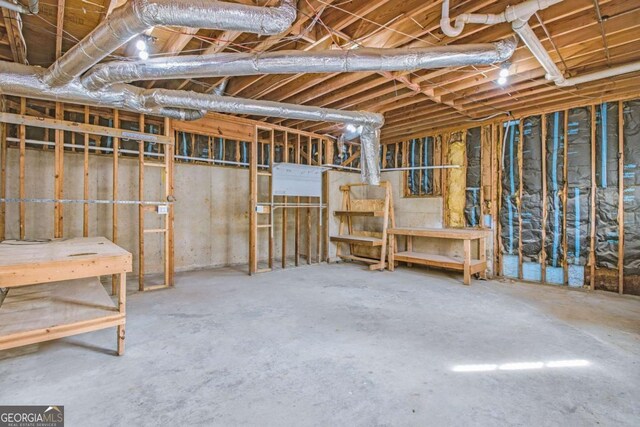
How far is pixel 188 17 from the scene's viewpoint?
7.19 ft

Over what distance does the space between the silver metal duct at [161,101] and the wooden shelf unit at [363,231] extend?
1.15 meters

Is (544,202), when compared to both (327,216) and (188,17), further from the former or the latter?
(188,17)

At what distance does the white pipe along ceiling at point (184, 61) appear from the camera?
7.18 ft

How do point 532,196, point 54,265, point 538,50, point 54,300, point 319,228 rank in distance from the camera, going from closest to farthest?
point 54,265
point 54,300
point 538,50
point 532,196
point 319,228

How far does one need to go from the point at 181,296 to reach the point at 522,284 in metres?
5.15

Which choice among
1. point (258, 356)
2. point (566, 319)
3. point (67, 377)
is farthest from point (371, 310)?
point (67, 377)

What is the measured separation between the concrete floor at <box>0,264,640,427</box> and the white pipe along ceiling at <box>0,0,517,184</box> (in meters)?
2.46

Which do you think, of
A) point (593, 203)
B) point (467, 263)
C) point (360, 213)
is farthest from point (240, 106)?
point (593, 203)

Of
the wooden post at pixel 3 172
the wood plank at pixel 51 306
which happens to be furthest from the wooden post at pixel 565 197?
the wooden post at pixel 3 172

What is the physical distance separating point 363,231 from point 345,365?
4721mm

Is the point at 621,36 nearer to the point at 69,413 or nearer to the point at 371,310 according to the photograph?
the point at 371,310

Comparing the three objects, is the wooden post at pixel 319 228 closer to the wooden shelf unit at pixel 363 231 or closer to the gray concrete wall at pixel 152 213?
the wooden shelf unit at pixel 363 231

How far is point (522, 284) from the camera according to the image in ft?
16.2

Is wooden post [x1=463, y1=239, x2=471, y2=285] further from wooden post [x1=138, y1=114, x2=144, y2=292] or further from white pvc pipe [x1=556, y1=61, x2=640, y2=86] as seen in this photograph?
wooden post [x1=138, y1=114, x2=144, y2=292]
